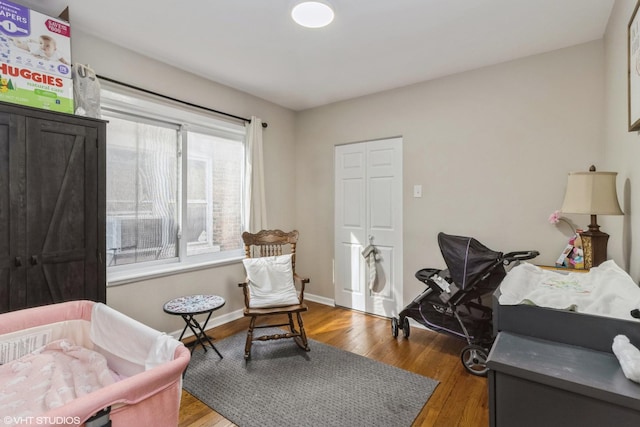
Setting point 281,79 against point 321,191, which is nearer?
point 281,79

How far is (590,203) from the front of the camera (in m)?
1.83

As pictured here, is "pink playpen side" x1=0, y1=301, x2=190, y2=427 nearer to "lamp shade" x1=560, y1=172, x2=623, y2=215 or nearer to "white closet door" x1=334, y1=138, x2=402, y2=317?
"lamp shade" x1=560, y1=172, x2=623, y2=215

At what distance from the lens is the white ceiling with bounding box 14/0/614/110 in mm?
1953

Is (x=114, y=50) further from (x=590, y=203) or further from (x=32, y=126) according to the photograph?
(x=590, y=203)

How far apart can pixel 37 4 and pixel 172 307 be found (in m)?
2.23

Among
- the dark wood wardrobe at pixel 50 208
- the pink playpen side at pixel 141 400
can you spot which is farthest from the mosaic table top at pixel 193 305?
the pink playpen side at pixel 141 400

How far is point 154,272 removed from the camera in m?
2.68

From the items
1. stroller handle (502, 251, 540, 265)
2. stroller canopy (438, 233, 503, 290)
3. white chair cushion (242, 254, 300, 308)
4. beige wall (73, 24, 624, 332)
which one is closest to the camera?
stroller canopy (438, 233, 503, 290)

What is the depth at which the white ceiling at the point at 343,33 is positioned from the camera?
1.95 meters

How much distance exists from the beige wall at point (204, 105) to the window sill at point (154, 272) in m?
0.04

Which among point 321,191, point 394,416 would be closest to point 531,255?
point 394,416

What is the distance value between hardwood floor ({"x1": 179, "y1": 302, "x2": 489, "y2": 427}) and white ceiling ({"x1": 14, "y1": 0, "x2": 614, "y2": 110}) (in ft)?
8.27

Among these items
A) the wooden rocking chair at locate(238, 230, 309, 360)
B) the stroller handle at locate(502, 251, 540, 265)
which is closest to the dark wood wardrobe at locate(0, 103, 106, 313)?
the wooden rocking chair at locate(238, 230, 309, 360)

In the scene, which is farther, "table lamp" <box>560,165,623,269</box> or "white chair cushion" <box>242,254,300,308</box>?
"white chair cushion" <box>242,254,300,308</box>
